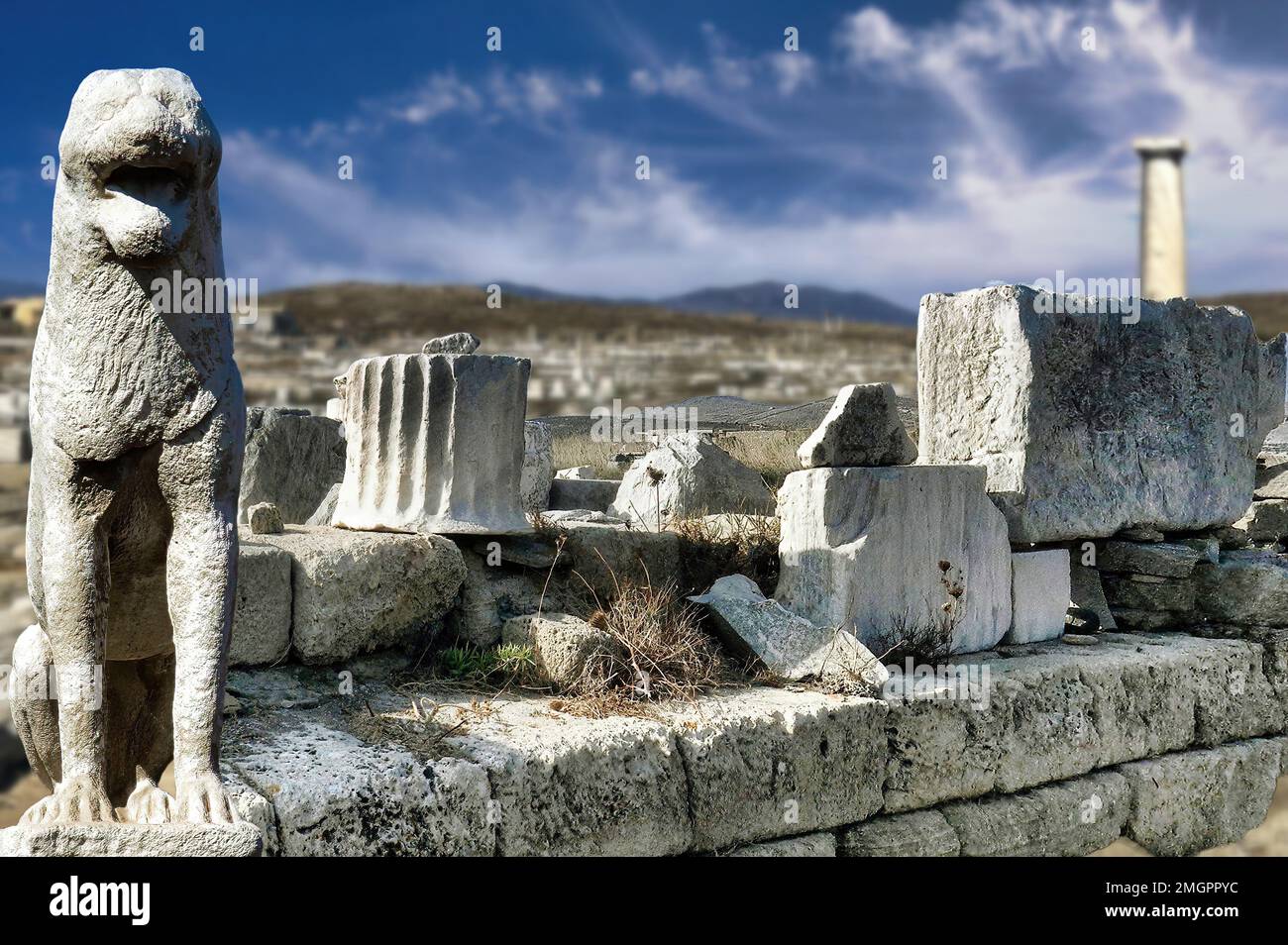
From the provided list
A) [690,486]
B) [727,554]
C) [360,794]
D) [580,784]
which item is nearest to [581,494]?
[690,486]

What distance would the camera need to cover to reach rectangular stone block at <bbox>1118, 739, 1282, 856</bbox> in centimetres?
574

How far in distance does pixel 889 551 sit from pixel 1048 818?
131cm

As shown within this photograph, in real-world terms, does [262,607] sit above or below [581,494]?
below

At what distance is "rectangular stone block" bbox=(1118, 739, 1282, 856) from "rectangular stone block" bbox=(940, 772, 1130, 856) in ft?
0.45

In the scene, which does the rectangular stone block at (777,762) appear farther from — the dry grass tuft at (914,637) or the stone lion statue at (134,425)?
the stone lion statue at (134,425)

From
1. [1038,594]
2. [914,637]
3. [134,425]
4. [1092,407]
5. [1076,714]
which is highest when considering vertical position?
[1092,407]

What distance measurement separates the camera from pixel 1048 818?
5.33 metres

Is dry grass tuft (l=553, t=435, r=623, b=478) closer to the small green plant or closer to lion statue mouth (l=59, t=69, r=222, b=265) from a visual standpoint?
the small green plant

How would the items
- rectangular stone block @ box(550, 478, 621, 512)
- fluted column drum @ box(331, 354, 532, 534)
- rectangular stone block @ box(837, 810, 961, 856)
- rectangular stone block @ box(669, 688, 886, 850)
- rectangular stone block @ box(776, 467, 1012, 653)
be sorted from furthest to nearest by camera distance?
rectangular stone block @ box(550, 478, 621, 512), rectangular stone block @ box(776, 467, 1012, 653), fluted column drum @ box(331, 354, 532, 534), rectangular stone block @ box(837, 810, 961, 856), rectangular stone block @ box(669, 688, 886, 850)

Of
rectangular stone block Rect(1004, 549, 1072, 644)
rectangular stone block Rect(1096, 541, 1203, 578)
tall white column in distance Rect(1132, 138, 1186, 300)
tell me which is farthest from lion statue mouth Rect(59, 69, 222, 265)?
tall white column in distance Rect(1132, 138, 1186, 300)

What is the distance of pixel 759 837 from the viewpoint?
14.8ft

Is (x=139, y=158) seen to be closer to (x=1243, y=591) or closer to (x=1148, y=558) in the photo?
(x=1148, y=558)
